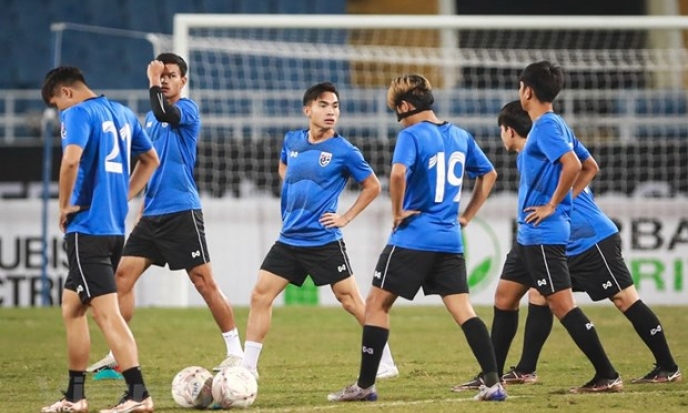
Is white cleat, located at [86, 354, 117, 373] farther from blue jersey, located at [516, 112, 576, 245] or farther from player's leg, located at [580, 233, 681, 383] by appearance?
player's leg, located at [580, 233, 681, 383]

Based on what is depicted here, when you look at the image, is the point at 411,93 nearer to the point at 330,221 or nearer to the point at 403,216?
the point at 403,216

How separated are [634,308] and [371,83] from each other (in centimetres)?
1308

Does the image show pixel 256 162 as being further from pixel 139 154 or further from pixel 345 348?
pixel 139 154

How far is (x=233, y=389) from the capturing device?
Result: 23.0 ft

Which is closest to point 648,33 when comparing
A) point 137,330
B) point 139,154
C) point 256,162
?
point 256,162

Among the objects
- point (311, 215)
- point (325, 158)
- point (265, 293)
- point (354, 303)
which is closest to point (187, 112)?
point (325, 158)

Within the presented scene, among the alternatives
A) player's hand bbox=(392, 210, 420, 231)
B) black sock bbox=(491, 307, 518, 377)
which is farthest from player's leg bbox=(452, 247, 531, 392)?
player's hand bbox=(392, 210, 420, 231)

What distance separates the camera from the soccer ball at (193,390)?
7.11 m

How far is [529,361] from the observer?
27.2 feet

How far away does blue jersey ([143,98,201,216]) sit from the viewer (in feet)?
28.9

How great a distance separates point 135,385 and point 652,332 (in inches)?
140

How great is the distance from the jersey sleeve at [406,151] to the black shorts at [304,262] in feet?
4.60

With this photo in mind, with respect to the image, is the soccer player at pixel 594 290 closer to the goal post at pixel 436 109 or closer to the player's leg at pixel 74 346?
the player's leg at pixel 74 346

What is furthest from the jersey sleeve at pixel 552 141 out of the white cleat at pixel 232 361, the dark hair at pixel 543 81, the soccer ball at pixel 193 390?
the white cleat at pixel 232 361
